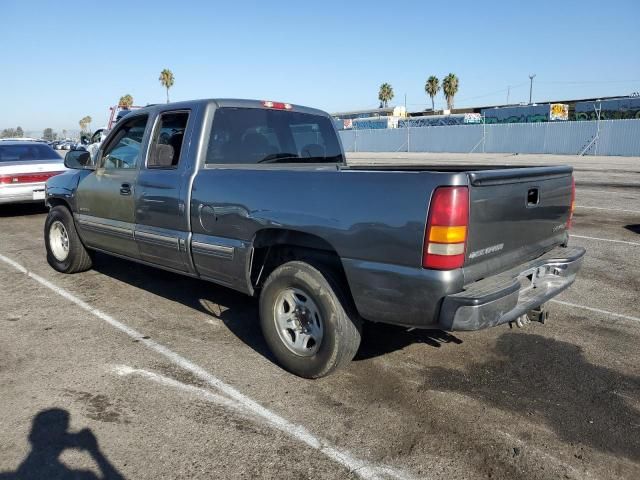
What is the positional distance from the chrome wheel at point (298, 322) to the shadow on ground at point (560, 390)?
85cm

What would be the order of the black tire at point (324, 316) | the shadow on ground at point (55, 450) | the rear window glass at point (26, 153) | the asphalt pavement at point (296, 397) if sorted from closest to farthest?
1. the shadow on ground at point (55, 450)
2. the asphalt pavement at point (296, 397)
3. the black tire at point (324, 316)
4. the rear window glass at point (26, 153)

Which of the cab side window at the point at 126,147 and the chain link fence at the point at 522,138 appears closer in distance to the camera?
the cab side window at the point at 126,147

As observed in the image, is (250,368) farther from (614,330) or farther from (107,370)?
(614,330)

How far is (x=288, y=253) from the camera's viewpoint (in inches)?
157

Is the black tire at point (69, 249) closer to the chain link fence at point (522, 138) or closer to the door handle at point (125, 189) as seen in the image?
the door handle at point (125, 189)

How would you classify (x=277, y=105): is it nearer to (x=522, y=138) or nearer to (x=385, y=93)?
(x=522, y=138)

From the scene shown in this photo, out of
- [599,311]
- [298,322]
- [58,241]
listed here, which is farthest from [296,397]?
[58,241]

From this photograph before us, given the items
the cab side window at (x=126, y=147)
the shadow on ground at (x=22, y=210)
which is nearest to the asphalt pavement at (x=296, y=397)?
the cab side window at (x=126, y=147)

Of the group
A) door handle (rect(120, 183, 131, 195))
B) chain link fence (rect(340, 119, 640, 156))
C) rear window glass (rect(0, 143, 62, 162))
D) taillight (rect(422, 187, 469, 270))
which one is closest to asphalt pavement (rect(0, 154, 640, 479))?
taillight (rect(422, 187, 469, 270))

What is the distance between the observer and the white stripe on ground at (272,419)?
273 cm

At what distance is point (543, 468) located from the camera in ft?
9.02

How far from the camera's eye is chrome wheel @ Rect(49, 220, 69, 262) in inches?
253

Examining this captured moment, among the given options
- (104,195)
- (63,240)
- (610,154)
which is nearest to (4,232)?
(63,240)

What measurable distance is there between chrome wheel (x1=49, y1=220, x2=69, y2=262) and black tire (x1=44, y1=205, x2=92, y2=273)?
22mm
